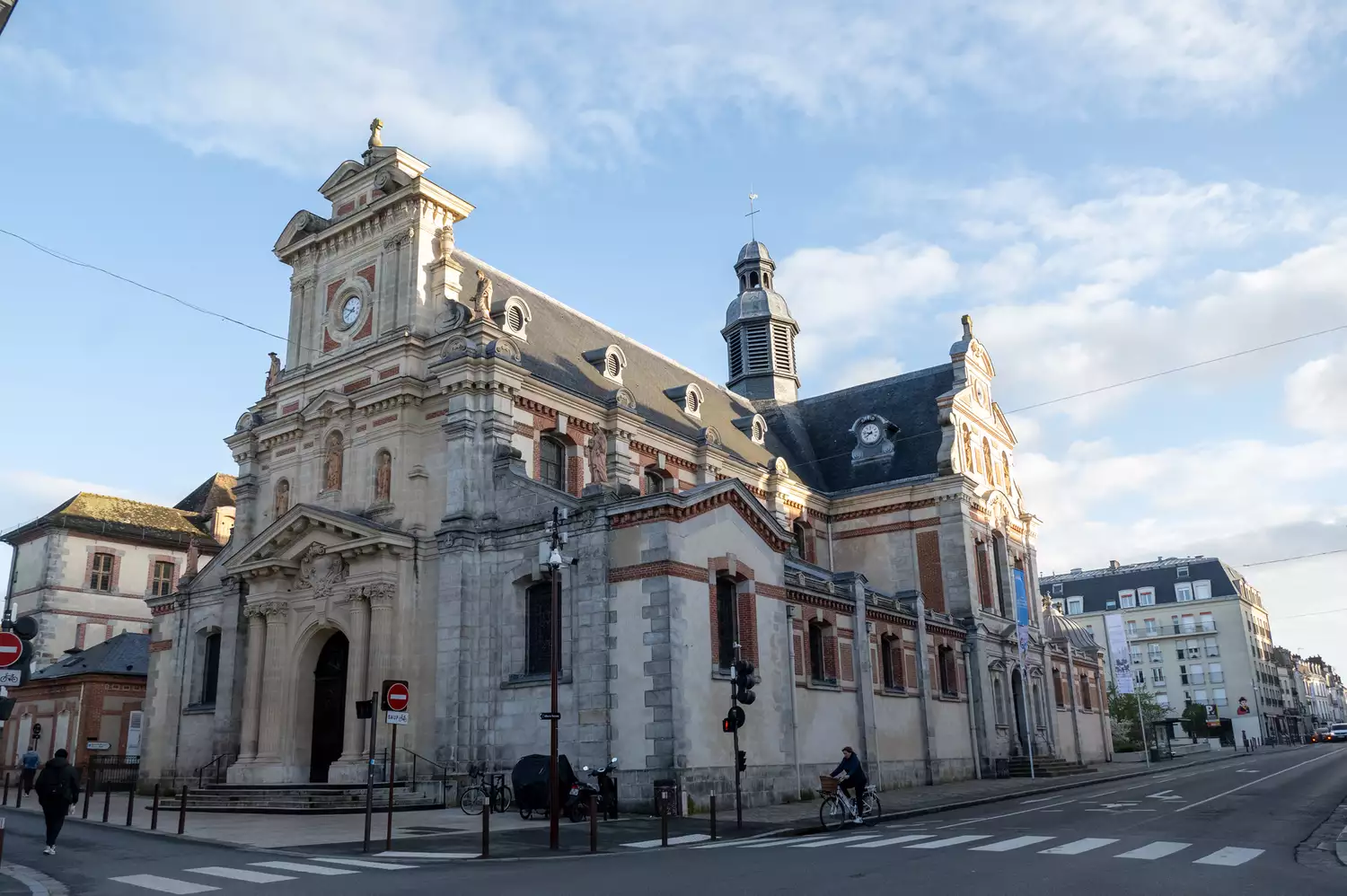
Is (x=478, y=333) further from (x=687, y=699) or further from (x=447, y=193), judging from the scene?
(x=687, y=699)

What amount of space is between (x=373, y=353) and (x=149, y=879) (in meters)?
19.6

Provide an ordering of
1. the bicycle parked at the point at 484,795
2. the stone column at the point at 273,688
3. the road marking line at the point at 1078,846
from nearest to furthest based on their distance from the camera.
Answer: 1. the road marking line at the point at 1078,846
2. the bicycle parked at the point at 484,795
3. the stone column at the point at 273,688

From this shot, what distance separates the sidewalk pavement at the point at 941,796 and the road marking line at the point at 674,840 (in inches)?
76.7

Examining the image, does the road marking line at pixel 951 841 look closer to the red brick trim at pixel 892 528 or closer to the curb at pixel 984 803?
the curb at pixel 984 803

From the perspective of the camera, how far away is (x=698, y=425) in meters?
37.6

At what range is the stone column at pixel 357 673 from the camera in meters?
26.7

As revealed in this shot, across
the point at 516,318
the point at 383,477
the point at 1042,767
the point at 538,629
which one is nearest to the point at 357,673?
the point at 538,629

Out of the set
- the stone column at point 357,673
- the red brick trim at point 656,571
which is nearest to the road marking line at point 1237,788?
the red brick trim at point 656,571

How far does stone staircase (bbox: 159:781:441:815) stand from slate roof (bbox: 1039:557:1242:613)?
78929 mm

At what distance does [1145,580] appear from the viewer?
95.2 metres

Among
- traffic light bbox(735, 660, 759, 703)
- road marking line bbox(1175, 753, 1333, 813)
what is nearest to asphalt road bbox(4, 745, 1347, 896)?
road marking line bbox(1175, 753, 1333, 813)

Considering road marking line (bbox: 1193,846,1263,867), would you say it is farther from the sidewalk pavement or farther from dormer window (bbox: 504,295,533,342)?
dormer window (bbox: 504,295,533,342)

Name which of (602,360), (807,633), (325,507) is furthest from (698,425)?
(325,507)

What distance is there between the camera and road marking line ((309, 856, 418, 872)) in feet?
46.3
